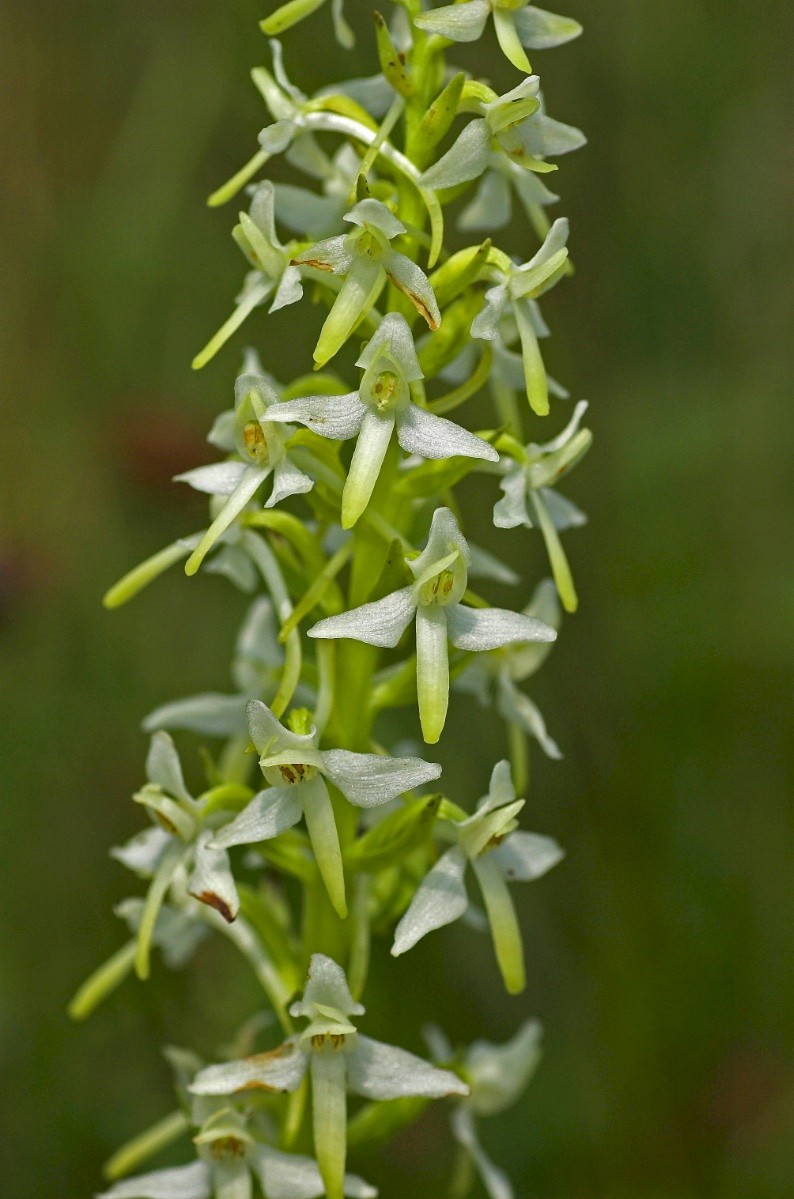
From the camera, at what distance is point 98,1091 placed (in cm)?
331

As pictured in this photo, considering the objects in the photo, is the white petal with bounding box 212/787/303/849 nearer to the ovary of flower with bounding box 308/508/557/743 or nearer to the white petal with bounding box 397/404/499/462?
the ovary of flower with bounding box 308/508/557/743

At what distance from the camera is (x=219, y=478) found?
6.26 ft

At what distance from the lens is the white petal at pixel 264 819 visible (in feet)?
5.90

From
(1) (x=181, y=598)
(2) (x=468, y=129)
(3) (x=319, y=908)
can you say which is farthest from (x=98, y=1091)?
(2) (x=468, y=129)

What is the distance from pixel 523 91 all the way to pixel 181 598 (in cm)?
233

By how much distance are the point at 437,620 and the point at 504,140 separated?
0.71 metres

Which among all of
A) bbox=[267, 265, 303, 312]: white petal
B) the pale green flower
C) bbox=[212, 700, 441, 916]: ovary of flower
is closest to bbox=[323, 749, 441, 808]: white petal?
bbox=[212, 700, 441, 916]: ovary of flower

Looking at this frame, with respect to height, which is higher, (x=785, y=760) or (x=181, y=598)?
(x=181, y=598)

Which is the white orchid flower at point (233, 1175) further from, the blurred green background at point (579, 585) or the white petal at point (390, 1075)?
the blurred green background at point (579, 585)

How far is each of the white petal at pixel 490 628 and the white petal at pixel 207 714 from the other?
0.57m

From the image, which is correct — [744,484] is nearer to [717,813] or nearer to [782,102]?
[717,813]

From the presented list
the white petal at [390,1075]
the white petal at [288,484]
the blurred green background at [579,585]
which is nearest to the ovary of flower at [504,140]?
the white petal at [288,484]

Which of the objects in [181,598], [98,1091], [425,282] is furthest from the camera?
[181,598]

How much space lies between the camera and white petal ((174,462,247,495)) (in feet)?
6.21
